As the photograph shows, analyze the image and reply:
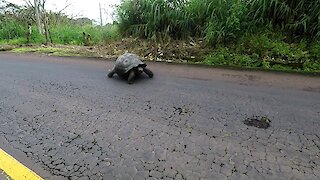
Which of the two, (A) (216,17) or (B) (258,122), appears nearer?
(B) (258,122)

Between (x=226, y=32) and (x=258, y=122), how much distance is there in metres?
3.88

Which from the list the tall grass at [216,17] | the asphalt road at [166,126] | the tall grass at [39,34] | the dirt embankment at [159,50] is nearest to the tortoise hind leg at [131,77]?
the asphalt road at [166,126]

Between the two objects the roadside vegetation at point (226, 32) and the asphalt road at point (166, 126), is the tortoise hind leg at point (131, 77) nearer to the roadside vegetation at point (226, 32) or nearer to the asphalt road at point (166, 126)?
the asphalt road at point (166, 126)

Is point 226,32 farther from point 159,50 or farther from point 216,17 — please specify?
point 159,50

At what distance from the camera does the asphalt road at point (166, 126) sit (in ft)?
7.25

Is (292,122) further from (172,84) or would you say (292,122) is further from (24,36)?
(24,36)

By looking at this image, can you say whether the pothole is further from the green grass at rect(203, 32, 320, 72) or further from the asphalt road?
the green grass at rect(203, 32, 320, 72)

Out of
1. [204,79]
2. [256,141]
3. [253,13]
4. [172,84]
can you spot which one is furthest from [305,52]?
[256,141]

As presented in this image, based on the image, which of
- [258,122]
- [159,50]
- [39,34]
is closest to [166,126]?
[258,122]

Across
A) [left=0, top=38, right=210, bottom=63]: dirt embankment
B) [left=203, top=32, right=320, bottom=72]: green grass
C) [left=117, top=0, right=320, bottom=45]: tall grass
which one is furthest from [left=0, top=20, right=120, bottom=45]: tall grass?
[left=203, top=32, right=320, bottom=72]: green grass

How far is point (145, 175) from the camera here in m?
2.11

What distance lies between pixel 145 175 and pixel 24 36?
14928 mm

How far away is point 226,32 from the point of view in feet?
21.4

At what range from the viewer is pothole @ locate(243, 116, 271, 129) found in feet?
9.68
